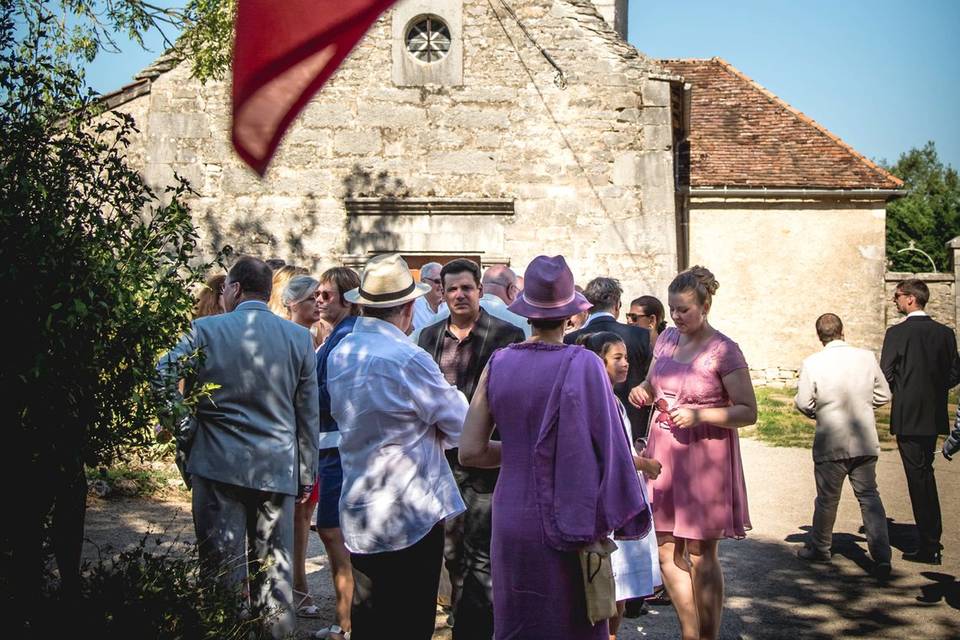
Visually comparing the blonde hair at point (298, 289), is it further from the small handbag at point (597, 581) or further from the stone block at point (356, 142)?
the stone block at point (356, 142)

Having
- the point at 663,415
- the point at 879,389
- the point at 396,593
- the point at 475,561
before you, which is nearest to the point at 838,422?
the point at 879,389

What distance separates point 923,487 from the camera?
A: 793 cm

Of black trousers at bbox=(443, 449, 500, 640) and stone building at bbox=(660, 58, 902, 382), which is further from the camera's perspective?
stone building at bbox=(660, 58, 902, 382)

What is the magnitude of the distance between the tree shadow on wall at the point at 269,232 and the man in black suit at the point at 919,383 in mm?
7500

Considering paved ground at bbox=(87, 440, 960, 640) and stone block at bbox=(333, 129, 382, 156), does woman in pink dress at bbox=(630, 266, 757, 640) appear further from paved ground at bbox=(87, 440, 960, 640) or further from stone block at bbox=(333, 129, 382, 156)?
stone block at bbox=(333, 129, 382, 156)

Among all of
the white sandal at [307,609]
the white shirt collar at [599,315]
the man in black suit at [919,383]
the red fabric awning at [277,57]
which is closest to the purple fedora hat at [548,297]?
the red fabric awning at [277,57]

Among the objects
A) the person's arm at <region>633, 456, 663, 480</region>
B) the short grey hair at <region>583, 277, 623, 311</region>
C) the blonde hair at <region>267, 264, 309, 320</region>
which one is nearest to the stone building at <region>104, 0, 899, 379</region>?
the short grey hair at <region>583, 277, 623, 311</region>

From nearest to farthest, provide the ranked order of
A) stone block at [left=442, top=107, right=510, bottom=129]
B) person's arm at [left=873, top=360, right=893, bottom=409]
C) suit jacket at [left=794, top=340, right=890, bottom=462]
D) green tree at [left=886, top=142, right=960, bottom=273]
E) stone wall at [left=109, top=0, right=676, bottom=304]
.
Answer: suit jacket at [left=794, top=340, right=890, bottom=462] < person's arm at [left=873, top=360, right=893, bottom=409] < stone wall at [left=109, top=0, right=676, bottom=304] < stone block at [left=442, top=107, right=510, bottom=129] < green tree at [left=886, top=142, right=960, bottom=273]

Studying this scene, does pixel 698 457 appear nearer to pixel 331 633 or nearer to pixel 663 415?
pixel 663 415

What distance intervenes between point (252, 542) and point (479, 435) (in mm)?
1599

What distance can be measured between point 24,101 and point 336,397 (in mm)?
1811

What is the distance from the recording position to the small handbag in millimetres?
3691

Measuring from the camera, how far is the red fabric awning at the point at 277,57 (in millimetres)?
1715

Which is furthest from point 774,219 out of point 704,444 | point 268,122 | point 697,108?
point 268,122
